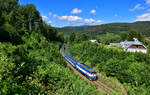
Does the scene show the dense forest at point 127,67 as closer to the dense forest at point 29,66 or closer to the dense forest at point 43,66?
the dense forest at point 43,66

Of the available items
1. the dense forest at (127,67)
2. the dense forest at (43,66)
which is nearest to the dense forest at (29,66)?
the dense forest at (43,66)

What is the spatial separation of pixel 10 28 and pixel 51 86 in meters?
15.5

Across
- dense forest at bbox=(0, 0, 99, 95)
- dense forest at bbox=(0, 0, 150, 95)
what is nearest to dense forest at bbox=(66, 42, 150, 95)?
dense forest at bbox=(0, 0, 150, 95)

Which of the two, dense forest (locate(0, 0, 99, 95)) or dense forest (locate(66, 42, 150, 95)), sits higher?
dense forest (locate(0, 0, 99, 95))

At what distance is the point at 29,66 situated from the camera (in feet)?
35.2

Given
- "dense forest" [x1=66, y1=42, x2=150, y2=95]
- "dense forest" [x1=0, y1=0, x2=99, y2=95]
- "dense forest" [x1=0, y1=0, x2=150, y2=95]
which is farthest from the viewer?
"dense forest" [x1=66, y1=42, x2=150, y2=95]

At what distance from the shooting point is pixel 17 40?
20.1 meters

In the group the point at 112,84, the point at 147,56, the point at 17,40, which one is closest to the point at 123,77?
the point at 112,84

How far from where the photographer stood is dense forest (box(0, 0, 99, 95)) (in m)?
5.24

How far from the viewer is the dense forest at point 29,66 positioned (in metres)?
5.24

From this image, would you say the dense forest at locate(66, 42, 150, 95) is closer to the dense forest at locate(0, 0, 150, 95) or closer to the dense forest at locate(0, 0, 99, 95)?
the dense forest at locate(0, 0, 150, 95)

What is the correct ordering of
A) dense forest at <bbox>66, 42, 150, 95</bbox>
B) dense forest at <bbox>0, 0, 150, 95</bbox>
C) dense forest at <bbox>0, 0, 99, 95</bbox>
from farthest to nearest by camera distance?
dense forest at <bbox>66, 42, 150, 95</bbox>
dense forest at <bbox>0, 0, 150, 95</bbox>
dense forest at <bbox>0, 0, 99, 95</bbox>

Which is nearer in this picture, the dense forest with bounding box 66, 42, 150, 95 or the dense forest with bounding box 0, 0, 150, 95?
the dense forest with bounding box 0, 0, 150, 95

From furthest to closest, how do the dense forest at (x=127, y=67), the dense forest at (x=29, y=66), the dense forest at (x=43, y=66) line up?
the dense forest at (x=127, y=67) → the dense forest at (x=43, y=66) → the dense forest at (x=29, y=66)
